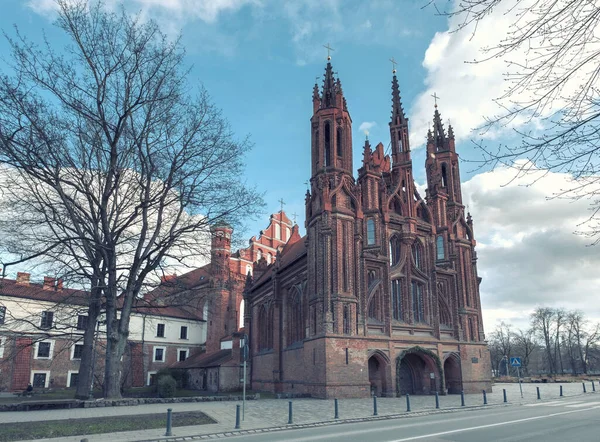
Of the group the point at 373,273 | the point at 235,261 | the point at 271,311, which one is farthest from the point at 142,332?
the point at 373,273

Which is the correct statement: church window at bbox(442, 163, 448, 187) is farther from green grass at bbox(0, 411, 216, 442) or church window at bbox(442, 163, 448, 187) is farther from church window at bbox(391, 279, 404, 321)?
green grass at bbox(0, 411, 216, 442)

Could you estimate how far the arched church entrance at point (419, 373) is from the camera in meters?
29.5

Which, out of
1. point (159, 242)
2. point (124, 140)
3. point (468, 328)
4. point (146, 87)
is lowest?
point (468, 328)

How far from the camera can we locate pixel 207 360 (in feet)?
143

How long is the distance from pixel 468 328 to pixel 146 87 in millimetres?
26986

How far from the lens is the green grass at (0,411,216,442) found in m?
11.8

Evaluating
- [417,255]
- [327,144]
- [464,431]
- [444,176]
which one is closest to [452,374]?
[417,255]

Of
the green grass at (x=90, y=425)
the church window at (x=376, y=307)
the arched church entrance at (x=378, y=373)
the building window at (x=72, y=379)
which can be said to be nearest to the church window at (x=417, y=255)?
the church window at (x=376, y=307)

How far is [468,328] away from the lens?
3253 centimetres

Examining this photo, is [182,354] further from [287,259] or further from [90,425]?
[90,425]

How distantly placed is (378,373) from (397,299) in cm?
517

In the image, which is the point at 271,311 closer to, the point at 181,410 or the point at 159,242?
the point at 159,242

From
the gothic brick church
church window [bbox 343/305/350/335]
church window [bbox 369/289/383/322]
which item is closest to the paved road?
church window [bbox 343/305/350/335]

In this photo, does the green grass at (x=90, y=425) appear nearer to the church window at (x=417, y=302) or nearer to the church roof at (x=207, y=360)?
the church window at (x=417, y=302)
